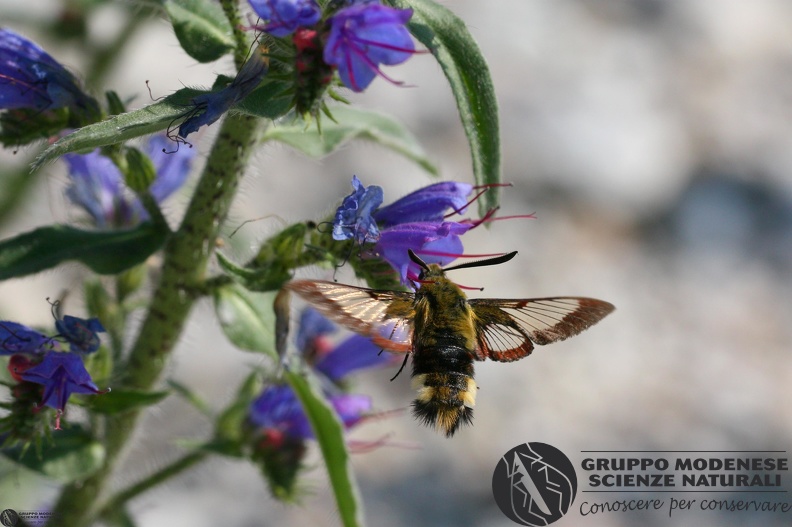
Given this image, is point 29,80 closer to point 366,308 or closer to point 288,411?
point 366,308

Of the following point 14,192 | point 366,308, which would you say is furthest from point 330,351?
point 14,192

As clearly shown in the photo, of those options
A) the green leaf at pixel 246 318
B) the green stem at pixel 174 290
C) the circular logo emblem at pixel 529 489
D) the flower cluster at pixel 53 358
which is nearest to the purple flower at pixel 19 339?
the flower cluster at pixel 53 358

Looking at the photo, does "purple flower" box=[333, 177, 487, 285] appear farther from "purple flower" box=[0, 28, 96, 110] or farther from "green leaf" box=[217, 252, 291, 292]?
"purple flower" box=[0, 28, 96, 110]

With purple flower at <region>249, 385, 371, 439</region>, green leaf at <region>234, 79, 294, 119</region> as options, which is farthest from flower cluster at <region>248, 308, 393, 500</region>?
green leaf at <region>234, 79, 294, 119</region>

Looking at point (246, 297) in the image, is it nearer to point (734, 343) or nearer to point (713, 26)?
point (734, 343)

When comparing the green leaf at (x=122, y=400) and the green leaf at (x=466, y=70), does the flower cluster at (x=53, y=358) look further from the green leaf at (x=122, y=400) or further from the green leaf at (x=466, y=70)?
the green leaf at (x=466, y=70)

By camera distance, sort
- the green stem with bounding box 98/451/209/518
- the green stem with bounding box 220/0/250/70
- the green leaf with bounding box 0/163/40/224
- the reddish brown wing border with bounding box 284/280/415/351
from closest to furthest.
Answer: the reddish brown wing border with bounding box 284/280/415/351
the green stem with bounding box 220/0/250/70
the green stem with bounding box 98/451/209/518
the green leaf with bounding box 0/163/40/224
